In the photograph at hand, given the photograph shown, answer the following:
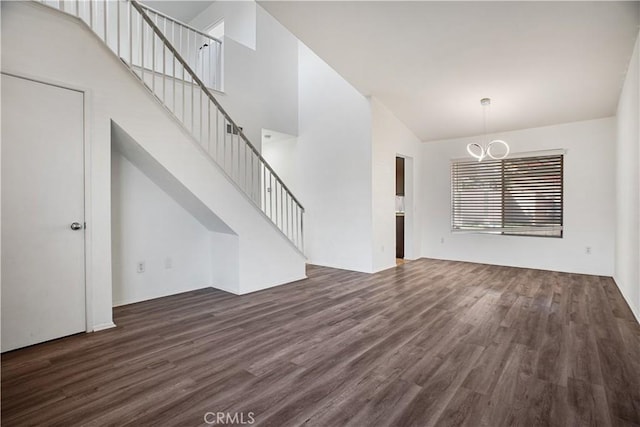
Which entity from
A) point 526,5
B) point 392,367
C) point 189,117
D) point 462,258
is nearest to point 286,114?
point 189,117

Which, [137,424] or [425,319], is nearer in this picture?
[137,424]

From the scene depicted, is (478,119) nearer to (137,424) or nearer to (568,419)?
(568,419)

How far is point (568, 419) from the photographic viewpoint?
174cm

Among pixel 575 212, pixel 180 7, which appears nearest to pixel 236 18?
pixel 180 7

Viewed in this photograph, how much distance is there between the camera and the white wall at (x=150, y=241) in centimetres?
363

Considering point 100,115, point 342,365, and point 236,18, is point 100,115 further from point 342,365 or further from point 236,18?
point 236,18

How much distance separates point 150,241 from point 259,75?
3456mm

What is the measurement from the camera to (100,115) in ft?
9.63

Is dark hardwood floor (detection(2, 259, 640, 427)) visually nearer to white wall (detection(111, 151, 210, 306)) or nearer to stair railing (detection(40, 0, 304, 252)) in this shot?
white wall (detection(111, 151, 210, 306))

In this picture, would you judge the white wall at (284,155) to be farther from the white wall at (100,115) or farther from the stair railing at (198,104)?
the white wall at (100,115)

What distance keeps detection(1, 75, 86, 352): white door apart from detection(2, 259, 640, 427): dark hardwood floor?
265 millimetres

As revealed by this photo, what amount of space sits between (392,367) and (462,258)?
15.6 ft

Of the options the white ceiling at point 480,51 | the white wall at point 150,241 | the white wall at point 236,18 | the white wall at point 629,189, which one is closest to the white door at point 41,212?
the white wall at point 150,241

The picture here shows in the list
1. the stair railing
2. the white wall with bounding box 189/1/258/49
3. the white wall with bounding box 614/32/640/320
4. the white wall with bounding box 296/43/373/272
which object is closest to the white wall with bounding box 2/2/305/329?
the stair railing
